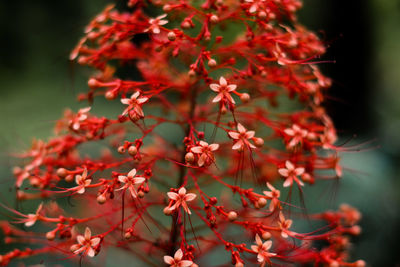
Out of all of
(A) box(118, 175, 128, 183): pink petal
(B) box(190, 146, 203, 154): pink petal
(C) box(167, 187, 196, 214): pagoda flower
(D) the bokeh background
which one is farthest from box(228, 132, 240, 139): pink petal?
(D) the bokeh background

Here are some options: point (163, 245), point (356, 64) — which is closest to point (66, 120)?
point (163, 245)

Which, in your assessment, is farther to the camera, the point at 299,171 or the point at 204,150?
the point at 299,171

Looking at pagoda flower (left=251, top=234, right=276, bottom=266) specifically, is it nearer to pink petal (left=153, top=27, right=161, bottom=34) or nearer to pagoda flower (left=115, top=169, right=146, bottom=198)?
pagoda flower (left=115, top=169, right=146, bottom=198)

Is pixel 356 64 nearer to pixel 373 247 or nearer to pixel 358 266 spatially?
pixel 373 247

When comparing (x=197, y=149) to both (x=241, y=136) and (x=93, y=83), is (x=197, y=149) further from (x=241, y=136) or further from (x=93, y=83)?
(x=93, y=83)

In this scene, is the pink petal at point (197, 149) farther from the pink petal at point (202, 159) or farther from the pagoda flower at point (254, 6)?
the pagoda flower at point (254, 6)

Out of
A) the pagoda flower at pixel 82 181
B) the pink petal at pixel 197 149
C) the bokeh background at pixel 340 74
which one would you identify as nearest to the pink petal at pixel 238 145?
the pink petal at pixel 197 149

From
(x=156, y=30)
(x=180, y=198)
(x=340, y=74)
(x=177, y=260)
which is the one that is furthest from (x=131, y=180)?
(x=340, y=74)
